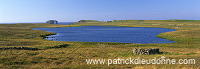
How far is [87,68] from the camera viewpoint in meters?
23.5

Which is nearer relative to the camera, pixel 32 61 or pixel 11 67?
pixel 11 67

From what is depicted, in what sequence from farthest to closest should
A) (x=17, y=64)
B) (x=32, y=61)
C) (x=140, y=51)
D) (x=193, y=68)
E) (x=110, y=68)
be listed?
(x=140, y=51), (x=32, y=61), (x=17, y=64), (x=110, y=68), (x=193, y=68)

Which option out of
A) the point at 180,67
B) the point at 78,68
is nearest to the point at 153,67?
the point at 180,67

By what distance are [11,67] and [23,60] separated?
4691mm

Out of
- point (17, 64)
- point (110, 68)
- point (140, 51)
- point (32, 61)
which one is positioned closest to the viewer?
point (110, 68)

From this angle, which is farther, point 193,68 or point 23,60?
point 23,60

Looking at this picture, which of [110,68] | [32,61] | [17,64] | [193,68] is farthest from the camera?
[32,61]

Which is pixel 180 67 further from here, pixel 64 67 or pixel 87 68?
pixel 64 67

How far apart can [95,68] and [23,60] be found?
12.5 metres

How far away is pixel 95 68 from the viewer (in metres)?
23.5

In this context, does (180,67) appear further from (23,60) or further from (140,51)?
(23,60)

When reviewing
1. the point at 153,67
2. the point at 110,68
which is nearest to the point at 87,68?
the point at 110,68

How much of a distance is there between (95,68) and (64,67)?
13.4ft

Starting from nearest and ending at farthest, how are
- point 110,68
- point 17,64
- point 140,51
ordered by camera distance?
point 110,68 < point 17,64 < point 140,51
